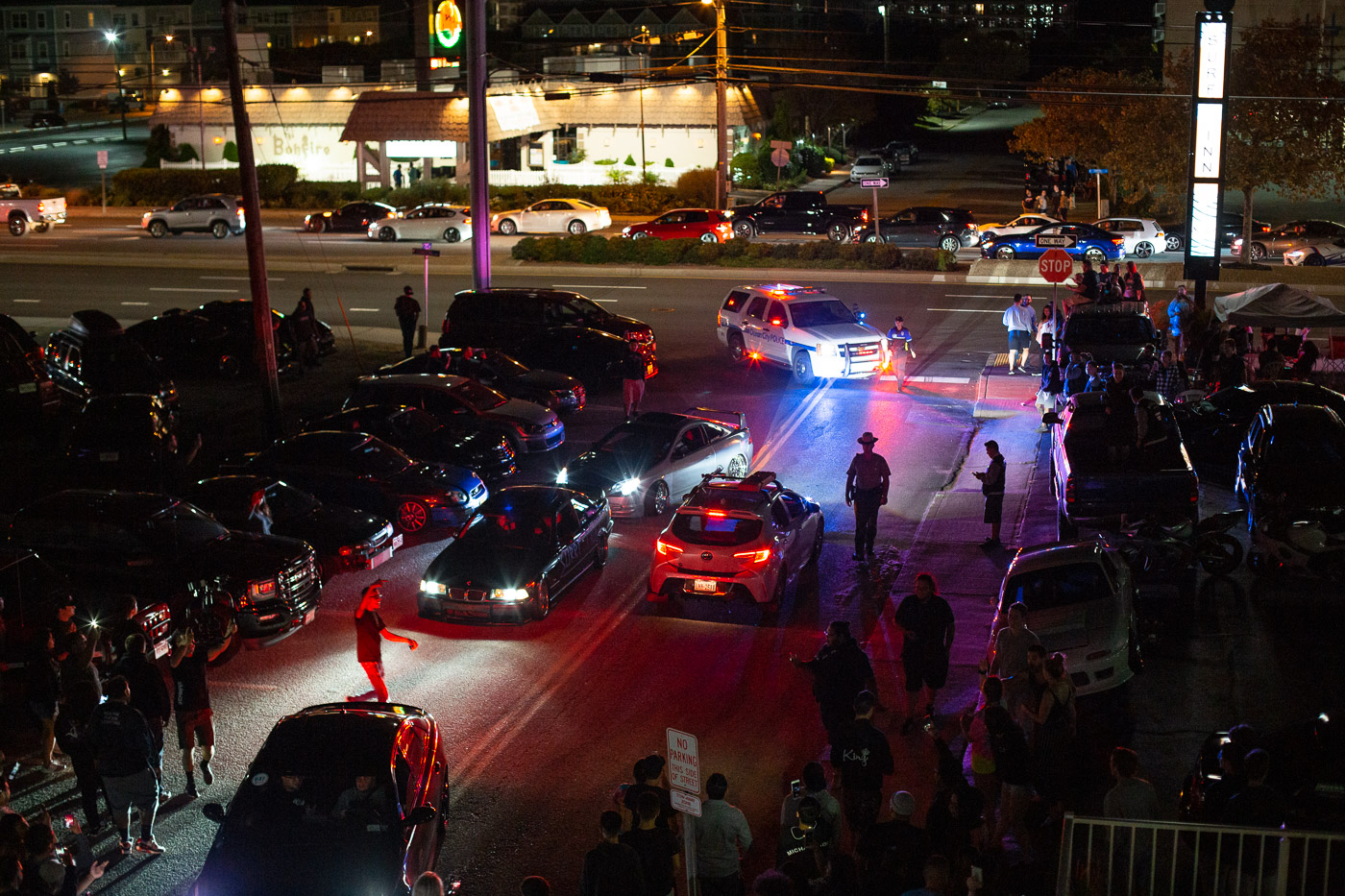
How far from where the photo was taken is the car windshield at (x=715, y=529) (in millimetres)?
14258

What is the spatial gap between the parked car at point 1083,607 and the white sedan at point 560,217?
38.8 metres

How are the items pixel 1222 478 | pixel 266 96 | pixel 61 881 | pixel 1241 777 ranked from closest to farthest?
1. pixel 61 881
2. pixel 1241 777
3. pixel 1222 478
4. pixel 266 96

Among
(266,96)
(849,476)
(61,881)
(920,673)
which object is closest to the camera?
(61,881)

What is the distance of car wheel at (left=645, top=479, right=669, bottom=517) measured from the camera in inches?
717

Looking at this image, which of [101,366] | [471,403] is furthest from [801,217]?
[101,366]

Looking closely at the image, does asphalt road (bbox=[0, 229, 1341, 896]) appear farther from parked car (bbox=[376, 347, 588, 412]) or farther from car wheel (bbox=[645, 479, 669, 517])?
parked car (bbox=[376, 347, 588, 412])

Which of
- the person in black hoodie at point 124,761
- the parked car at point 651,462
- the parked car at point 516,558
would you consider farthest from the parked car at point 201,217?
the person in black hoodie at point 124,761

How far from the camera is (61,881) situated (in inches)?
303

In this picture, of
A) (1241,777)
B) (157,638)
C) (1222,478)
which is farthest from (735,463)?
(1241,777)

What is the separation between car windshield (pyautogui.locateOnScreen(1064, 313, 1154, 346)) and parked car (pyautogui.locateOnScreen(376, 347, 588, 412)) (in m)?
9.16

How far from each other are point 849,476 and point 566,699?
544 centimetres

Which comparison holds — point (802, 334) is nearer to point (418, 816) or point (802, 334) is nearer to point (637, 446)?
point (637, 446)

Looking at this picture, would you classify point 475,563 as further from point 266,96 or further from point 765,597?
point 266,96

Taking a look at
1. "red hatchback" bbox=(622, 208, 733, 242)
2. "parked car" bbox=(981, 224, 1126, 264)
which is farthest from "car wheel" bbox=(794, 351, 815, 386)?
"red hatchback" bbox=(622, 208, 733, 242)
